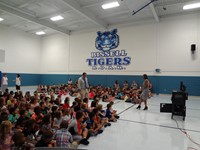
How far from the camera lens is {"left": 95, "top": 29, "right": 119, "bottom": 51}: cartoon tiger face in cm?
1280

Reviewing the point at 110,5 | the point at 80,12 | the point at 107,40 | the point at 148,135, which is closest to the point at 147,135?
the point at 148,135

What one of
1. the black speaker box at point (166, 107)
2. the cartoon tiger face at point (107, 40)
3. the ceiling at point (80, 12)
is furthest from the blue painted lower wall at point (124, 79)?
the black speaker box at point (166, 107)

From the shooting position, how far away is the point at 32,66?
16125 millimetres

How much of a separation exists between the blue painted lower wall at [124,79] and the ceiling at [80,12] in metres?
4.40

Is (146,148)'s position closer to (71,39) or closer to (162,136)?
(162,136)

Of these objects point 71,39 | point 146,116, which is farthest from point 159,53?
point 71,39

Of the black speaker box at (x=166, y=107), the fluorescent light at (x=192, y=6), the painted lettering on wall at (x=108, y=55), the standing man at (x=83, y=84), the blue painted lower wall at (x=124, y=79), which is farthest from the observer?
the painted lettering on wall at (x=108, y=55)

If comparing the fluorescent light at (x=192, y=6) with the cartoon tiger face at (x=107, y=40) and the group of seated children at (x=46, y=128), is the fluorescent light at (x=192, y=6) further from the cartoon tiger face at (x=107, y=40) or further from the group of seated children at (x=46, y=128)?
the group of seated children at (x=46, y=128)

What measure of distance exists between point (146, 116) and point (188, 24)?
8079mm

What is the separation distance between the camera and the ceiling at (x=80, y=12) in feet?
29.7

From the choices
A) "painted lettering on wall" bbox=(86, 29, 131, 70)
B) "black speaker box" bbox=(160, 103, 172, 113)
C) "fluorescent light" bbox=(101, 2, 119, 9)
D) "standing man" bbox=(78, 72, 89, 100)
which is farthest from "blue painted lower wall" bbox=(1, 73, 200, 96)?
"black speaker box" bbox=(160, 103, 172, 113)

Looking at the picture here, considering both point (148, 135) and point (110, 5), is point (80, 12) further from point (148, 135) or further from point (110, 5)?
point (148, 135)

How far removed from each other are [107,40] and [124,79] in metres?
3.73

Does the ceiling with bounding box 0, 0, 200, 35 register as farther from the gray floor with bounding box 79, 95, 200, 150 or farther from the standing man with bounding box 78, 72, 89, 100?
the gray floor with bounding box 79, 95, 200, 150
